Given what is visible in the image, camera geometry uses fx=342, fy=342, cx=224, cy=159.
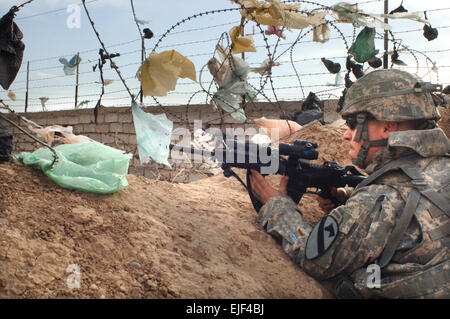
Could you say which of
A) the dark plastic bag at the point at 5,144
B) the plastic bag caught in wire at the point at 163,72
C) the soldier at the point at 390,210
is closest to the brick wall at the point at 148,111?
the dark plastic bag at the point at 5,144

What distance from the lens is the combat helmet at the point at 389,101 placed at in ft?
6.22

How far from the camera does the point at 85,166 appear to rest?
2.23 m

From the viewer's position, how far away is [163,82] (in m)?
1.76

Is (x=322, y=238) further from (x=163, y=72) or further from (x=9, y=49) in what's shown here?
(x=9, y=49)

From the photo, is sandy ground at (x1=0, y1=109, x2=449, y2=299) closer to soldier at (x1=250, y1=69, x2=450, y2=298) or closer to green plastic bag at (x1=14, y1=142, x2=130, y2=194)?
green plastic bag at (x1=14, y1=142, x2=130, y2=194)

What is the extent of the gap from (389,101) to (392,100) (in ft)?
0.05

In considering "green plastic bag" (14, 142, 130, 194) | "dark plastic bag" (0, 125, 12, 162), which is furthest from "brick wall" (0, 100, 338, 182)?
"dark plastic bag" (0, 125, 12, 162)

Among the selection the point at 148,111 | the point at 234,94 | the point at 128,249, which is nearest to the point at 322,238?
the point at 128,249

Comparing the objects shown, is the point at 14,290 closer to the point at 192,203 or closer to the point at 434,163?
the point at 192,203

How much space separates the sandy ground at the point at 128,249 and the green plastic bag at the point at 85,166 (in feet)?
0.18

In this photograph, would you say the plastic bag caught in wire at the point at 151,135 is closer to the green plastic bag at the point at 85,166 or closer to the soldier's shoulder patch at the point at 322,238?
the green plastic bag at the point at 85,166

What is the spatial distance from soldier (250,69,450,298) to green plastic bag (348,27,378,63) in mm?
319

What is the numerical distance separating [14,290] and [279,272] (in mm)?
1289
